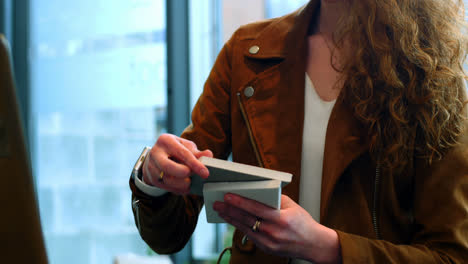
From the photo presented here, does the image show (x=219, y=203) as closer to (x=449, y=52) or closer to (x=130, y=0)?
(x=449, y=52)

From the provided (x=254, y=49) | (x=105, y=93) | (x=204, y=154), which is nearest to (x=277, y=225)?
(x=204, y=154)

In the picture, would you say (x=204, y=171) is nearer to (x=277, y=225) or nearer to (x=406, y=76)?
(x=277, y=225)

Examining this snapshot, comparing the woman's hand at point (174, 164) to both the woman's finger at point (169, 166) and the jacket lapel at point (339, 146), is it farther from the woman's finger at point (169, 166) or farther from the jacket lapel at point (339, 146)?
the jacket lapel at point (339, 146)

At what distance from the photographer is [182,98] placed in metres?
2.68

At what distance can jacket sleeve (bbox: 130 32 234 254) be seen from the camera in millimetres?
1013

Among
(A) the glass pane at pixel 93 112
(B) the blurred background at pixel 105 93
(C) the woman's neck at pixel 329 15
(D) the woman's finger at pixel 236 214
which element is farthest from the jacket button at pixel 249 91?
(A) the glass pane at pixel 93 112

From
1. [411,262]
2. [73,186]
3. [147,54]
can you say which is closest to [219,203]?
[411,262]

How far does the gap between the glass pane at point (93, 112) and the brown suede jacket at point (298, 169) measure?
175 centimetres

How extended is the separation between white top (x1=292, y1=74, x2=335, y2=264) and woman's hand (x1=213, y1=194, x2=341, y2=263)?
19 cm

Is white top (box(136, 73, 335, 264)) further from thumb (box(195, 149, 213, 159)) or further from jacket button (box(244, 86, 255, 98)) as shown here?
thumb (box(195, 149, 213, 159))

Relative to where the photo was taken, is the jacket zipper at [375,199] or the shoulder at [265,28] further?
the shoulder at [265,28]

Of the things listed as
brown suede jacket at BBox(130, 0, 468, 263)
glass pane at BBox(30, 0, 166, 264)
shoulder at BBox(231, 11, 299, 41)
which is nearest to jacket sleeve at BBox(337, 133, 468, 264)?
brown suede jacket at BBox(130, 0, 468, 263)

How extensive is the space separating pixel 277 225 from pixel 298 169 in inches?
10.3

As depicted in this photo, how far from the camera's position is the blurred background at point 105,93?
8.69ft
